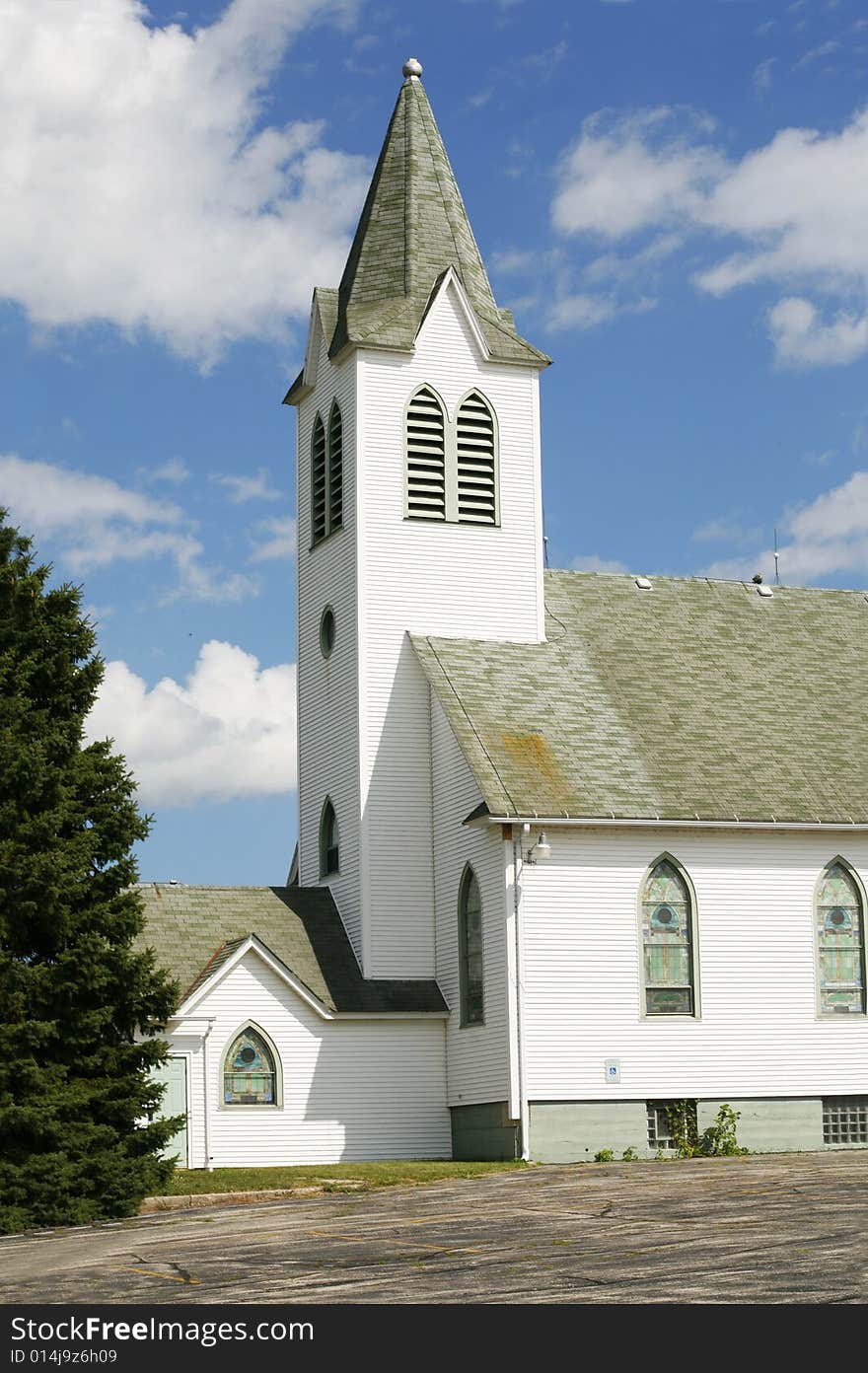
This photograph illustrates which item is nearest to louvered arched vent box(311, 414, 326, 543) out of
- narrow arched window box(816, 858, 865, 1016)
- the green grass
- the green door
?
the green door

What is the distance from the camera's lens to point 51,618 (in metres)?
26.9

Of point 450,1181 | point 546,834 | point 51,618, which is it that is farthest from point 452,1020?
point 51,618

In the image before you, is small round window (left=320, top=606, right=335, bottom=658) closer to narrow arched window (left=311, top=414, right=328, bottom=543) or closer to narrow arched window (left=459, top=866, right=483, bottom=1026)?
narrow arched window (left=311, top=414, right=328, bottom=543)

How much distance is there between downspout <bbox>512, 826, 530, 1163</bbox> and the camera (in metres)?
32.1

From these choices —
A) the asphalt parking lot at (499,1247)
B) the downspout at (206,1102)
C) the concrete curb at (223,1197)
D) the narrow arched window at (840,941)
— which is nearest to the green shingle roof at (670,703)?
the narrow arched window at (840,941)

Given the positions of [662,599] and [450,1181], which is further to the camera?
[662,599]

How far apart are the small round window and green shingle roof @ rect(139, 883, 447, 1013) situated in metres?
5.12

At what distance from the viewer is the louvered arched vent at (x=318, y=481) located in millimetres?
40094

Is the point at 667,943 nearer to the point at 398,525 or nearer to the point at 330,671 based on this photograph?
the point at 330,671

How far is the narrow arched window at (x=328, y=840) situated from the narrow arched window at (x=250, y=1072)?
5246 millimetres

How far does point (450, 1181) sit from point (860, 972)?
418 inches

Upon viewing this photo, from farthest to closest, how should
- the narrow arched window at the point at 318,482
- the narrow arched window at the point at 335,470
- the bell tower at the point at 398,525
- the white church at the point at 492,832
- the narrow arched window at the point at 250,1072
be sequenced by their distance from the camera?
the narrow arched window at the point at 318,482 → the narrow arched window at the point at 335,470 → the bell tower at the point at 398,525 → the narrow arched window at the point at 250,1072 → the white church at the point at 492,832

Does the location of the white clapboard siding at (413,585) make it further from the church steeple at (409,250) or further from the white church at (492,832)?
the church steeple at (409,250)
